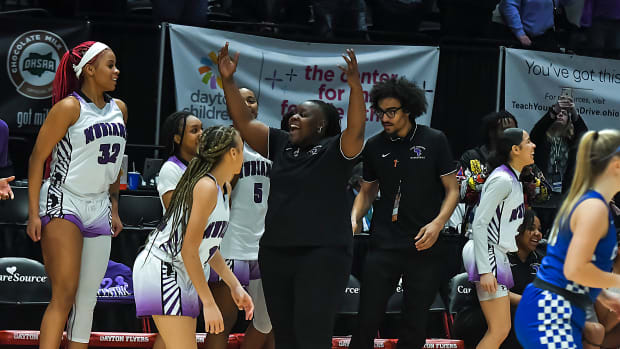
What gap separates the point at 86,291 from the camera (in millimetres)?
4961

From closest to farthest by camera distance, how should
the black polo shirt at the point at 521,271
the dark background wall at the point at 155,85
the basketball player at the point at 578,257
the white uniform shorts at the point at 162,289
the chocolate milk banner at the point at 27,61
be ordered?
1. the basketball player at the point at 578,257
2. the white uniform shorts at the point at 162,289
3. the black polo shirt at the point at 521,271
4. the chocolate milk banner at the point at 27,61
5. the dark background wall at the point at 155,85

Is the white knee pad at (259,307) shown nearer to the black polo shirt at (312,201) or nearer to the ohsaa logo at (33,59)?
the black polo shirt at (312,201)

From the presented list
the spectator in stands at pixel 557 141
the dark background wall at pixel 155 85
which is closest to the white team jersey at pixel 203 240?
the dark background wall at pixel 155 85

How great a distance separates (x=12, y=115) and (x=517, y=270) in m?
4.39

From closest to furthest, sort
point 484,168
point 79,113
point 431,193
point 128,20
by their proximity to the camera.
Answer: point 79,113 < point 431,193 < point 484,168 < point 128,20

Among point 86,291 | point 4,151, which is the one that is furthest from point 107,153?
point 4,151

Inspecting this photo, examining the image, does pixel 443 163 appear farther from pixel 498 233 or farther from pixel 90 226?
pixel 90 226

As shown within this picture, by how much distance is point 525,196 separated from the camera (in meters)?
6.44

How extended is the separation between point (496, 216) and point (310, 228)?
1.61m

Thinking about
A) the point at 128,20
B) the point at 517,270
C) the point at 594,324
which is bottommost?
the point at 517,270

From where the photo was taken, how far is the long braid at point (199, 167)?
166 inches

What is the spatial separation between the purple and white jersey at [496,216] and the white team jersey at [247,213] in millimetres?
1394

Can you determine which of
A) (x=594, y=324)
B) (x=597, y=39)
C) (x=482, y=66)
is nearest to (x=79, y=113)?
(x=594, y=324)

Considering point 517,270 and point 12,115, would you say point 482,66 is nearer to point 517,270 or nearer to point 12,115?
point 517,270
